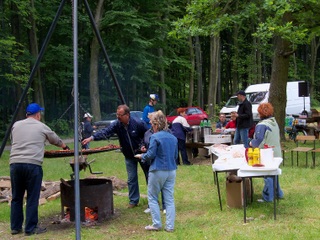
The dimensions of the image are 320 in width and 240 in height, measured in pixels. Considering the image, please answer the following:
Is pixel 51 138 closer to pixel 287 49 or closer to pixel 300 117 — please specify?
pixel 287 49

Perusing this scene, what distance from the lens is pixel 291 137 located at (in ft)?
61.8

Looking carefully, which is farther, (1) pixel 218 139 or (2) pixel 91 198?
(1) pixel 218 139

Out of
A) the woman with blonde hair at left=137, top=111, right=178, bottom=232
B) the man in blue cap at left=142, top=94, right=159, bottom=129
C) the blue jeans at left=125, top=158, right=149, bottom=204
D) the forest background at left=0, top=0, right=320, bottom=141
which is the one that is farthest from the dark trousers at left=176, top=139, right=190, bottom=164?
the woman with blonde hair at left=137, top=111, right=178, bottom=232

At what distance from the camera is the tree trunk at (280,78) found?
16.6 metres

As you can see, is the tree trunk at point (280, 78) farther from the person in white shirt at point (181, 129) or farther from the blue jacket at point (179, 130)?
the blue jacket at point (179, 130)

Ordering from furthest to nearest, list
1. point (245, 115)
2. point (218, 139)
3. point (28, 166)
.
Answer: point (218, 139) < point (245, 115) < point (28, 166)

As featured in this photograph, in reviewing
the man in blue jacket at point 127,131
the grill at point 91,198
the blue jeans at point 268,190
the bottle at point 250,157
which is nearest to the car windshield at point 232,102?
the blue jeans at point 268,190

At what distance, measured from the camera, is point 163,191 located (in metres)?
6.47

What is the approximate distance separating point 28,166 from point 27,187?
0.33 meters

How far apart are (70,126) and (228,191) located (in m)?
21.4

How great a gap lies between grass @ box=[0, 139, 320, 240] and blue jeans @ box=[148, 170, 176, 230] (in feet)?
0.57

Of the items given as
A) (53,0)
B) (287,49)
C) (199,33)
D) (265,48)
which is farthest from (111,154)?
(265,48)

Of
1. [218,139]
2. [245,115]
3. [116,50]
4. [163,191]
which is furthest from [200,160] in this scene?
[116,50]

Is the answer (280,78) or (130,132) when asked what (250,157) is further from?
(280,78)
